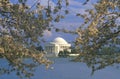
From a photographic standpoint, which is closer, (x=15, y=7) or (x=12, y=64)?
(x=15, y=7)

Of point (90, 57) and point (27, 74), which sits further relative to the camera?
point (27, 74)

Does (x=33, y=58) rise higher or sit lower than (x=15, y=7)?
lower

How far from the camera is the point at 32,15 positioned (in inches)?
508

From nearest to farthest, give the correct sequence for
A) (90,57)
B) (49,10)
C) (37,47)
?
(49,10), (90,57), (37,47)

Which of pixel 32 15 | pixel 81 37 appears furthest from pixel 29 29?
pixel 81 37

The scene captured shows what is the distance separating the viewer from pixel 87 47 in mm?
12930

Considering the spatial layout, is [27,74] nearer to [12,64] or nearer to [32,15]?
[12,64]

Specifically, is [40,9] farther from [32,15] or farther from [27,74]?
[27,74]

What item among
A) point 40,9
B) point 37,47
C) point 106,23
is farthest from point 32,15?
point 106,23

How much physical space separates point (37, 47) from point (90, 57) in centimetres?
187

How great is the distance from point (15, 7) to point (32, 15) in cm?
66

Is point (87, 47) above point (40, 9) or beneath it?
beneath

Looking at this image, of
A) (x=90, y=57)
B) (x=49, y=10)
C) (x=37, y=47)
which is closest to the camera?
(x=49, y=10)

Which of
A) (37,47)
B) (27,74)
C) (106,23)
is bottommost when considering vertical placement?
(27,74)
